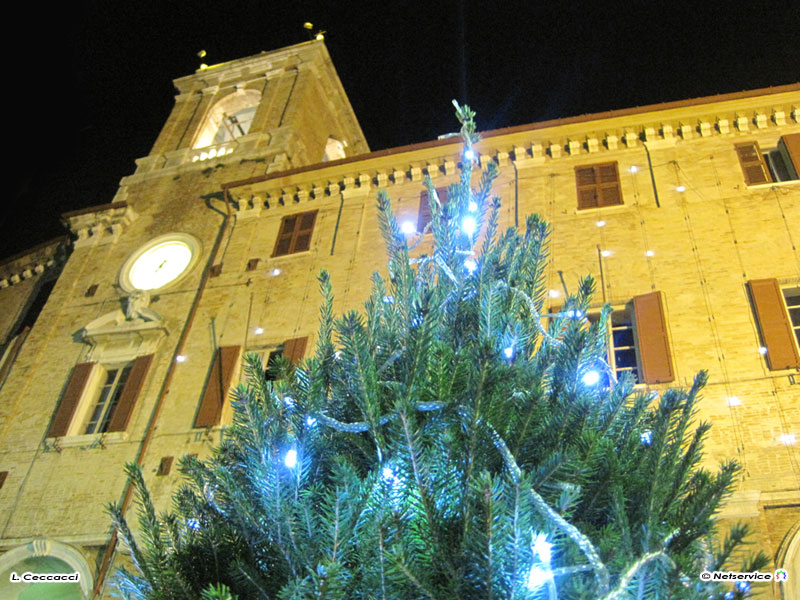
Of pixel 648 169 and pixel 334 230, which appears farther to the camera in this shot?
pixel 334 230

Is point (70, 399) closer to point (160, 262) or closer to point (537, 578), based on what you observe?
point (160, 262)

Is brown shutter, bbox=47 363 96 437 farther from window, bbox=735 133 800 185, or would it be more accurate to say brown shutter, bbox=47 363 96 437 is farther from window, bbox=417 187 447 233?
window, bbox=735 133 800 185

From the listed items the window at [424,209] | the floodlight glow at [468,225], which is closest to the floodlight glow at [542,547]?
the floodlight glow at [468,225]

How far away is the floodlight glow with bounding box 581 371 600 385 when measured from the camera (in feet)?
12.2

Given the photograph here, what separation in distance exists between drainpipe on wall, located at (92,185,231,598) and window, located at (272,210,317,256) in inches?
68.3

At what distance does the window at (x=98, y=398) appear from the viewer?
47.7 feet

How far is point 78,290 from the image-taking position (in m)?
17.9

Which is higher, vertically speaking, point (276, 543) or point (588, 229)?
point (588, 229)

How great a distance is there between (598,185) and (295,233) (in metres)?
7.02

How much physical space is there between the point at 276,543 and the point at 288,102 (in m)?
20.3

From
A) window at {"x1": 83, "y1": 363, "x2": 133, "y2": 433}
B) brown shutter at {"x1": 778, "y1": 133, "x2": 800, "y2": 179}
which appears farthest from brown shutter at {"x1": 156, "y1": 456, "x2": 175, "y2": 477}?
brown shutter at {"x1": 778, "y1": 133, "x2": 800, "y2": 179}

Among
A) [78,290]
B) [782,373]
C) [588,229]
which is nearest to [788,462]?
[782,373]

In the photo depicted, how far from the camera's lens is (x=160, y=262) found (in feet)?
58.7

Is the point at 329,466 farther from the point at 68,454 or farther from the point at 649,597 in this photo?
the point at 68,454
